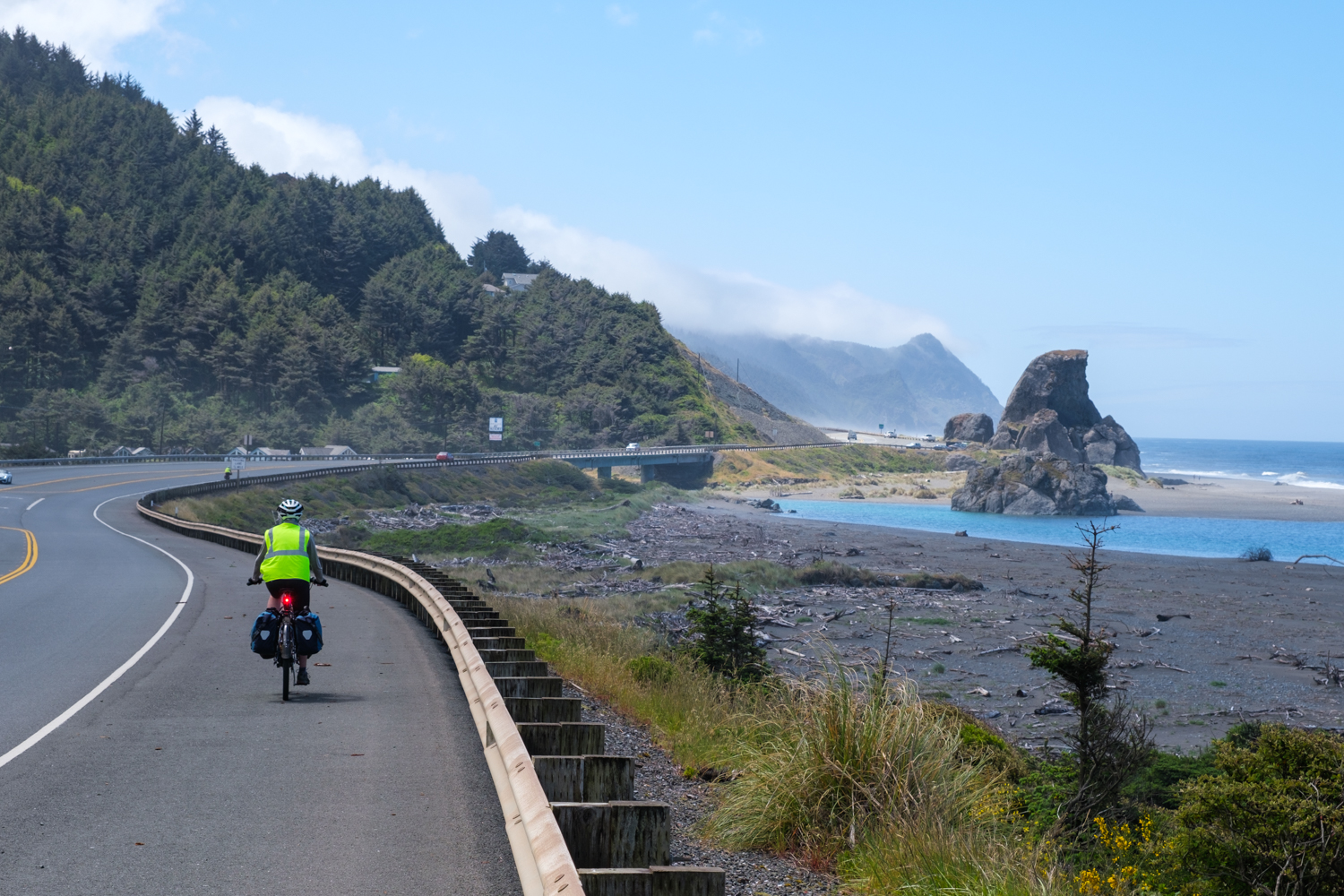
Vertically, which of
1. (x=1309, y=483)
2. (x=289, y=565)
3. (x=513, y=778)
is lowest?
(x=513, y=778)

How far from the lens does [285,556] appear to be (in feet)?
38.1

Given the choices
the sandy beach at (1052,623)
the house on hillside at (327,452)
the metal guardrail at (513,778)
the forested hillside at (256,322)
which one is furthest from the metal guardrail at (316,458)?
the metal guardrail at (513,778)

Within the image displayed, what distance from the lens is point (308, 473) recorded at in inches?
2643

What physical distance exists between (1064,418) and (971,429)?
27699mm

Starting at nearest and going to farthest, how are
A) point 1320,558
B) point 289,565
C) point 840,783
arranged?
point 840,783 → point 289,565 → point 1320,558

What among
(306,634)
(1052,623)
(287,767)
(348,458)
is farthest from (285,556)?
(348,458)

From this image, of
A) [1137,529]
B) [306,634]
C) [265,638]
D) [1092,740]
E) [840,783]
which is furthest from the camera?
[1137,529]

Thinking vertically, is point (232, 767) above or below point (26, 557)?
above

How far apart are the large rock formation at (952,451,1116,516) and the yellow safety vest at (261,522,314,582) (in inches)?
3263

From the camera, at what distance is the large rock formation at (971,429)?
162750mm

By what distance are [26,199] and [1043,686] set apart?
464ft

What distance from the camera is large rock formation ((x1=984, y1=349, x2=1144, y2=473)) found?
428 ft

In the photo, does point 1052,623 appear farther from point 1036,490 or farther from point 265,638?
point 1036,490

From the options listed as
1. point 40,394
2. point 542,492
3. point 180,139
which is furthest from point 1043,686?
point 180,139
